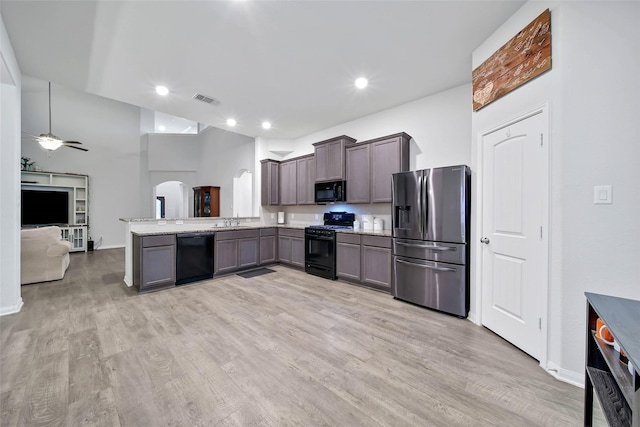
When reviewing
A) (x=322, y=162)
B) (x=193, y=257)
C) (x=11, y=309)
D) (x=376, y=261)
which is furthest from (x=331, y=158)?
(x=11, y=309)

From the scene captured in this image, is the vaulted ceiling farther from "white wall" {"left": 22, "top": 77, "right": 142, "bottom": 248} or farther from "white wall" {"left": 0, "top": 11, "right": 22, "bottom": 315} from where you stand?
"white wall" {"left": 22, "top": 77, "right": 142, "bottom": 248}

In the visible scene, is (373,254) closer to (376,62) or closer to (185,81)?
(376,62)

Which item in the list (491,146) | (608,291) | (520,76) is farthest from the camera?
(491,146)

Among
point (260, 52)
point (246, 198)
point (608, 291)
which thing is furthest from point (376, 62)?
point (246, 198)

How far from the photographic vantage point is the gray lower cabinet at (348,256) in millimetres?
3943

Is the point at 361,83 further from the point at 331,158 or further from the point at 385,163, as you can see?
the point at 331,158

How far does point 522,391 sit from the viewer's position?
163 cm

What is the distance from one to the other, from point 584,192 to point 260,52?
3.21m

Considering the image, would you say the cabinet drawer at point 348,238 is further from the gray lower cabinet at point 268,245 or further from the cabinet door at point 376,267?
the gray lower cabinet at point 268,245

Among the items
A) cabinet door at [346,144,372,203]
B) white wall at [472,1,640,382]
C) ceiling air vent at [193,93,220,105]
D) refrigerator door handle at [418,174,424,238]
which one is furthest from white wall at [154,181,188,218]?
white wall at [472,1,640,382]

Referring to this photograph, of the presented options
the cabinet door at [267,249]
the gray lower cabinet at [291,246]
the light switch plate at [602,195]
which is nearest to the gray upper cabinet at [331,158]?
the gray lower cabinet at [291,246]

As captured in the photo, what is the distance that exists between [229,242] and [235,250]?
0.68ft

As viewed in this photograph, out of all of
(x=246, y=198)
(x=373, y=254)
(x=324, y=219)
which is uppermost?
(x=246, y=198)

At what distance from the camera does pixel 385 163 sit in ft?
12.7
